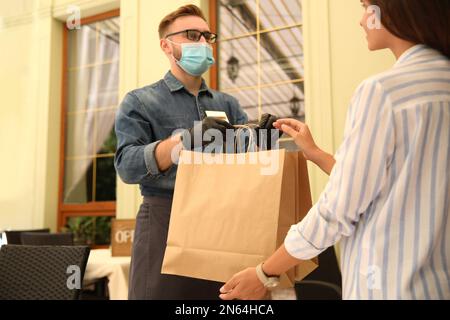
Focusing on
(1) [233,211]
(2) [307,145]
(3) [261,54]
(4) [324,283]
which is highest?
(3) [261,54]

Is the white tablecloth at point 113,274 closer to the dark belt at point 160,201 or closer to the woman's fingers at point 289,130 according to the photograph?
the dark belt at point 160,201

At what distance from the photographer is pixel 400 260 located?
0.69 m

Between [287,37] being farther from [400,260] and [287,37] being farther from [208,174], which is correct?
[400,260]

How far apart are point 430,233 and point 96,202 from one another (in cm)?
373

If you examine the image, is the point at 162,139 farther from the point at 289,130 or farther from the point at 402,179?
the point at 402,179

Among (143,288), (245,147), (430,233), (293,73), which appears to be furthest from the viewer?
(293,73)

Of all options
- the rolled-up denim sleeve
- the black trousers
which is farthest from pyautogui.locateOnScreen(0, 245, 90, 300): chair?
the rolled-up denim sleeve

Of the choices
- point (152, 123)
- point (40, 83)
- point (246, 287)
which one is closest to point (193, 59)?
point (152, 123)

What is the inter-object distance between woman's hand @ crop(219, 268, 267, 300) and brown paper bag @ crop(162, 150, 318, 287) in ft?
0.21

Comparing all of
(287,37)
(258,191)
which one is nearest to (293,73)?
(287,37)

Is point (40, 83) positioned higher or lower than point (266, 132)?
higher

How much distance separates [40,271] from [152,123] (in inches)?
23.4

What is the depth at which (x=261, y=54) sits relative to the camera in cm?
326

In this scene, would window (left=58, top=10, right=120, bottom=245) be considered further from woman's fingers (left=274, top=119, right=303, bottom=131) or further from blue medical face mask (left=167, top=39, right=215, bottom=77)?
woman's fingers (left=274, top=119, right=303, bottom=131)
